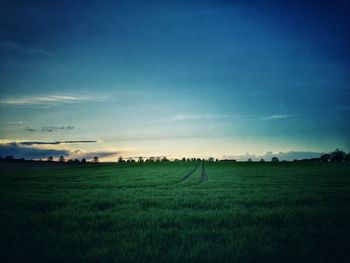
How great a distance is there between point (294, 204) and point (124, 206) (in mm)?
7766

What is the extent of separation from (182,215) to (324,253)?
16.4ft

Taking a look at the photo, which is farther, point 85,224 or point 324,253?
point 85,224

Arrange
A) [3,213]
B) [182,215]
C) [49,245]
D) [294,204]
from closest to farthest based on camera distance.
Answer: [49,245] → [182,215] → [3,213] → [294,204]

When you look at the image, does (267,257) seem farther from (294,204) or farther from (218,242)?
(294,204)

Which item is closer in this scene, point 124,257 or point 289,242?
point 124,257

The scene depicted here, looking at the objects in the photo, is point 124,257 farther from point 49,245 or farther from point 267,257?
point 267,257

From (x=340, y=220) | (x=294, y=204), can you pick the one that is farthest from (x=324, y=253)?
(x=294, y=204)

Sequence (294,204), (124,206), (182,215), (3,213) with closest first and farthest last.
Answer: (182,215) < (3,213) < (124,206) < (294,204)

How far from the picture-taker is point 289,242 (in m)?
7.14

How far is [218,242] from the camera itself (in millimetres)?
7148

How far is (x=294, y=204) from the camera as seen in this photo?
44.9ft

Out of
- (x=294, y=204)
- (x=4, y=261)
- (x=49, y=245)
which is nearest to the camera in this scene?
(x=4, y=261)

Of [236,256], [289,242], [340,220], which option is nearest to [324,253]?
[289,242]

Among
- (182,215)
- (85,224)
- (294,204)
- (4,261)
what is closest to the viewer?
(4,261)
